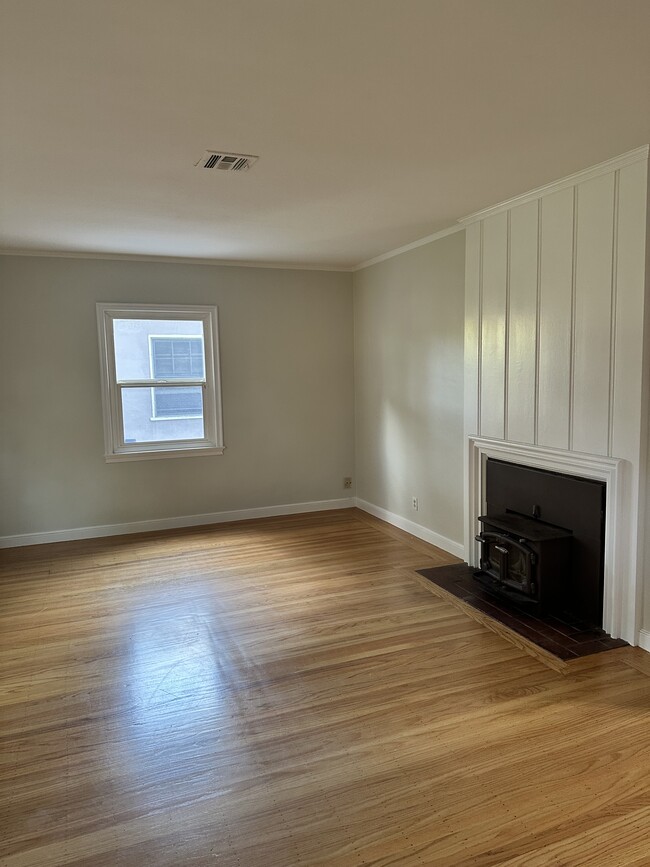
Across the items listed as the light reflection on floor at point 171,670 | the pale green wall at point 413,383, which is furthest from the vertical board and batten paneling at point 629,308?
the light reflection on floor at point 171,670

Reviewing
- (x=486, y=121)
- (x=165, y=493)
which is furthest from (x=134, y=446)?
(x=486, y=121)

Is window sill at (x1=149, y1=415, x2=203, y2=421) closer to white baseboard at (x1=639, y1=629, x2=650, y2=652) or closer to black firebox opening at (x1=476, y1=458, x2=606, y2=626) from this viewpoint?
black firebox opening at (x1=476, y1=458, x2=606, y2=626)

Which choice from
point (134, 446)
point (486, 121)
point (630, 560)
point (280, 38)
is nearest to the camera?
point (280, 38)

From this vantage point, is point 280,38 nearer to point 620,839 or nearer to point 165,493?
point 620,839

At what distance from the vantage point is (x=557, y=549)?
352 cm

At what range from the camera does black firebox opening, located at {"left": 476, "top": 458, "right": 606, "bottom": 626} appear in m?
3.39

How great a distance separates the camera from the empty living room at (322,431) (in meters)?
1.97

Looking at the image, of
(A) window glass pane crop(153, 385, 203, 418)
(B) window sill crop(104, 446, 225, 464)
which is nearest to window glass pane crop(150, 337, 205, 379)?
(A) window glass pane crop(153, 385, 203, 418)

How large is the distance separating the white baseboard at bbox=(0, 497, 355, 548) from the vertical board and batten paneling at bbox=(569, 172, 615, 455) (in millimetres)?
3469

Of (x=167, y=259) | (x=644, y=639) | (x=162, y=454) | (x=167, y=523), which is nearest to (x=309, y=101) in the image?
(x=644, y=639)

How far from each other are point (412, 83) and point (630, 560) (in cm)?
254

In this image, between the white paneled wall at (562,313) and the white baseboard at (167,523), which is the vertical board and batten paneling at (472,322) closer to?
the white paneled wall at (562,313)

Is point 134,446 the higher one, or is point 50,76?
point 50,76

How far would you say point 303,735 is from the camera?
2506 mm
